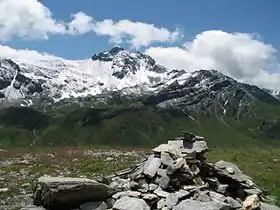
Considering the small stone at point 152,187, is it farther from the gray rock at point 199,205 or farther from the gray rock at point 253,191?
the gray rock at point 253,191

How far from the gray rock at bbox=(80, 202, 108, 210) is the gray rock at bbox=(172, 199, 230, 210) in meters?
3.77

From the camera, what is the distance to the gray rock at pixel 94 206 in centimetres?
2317

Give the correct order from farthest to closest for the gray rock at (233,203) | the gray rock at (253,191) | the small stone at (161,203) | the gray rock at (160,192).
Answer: the gray rock at (253,191) → the gray rock at (233,203) → the gray rock at (160,192) → the small stone at (161,203)

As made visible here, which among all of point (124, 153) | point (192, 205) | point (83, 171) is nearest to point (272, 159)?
point (124, 153)

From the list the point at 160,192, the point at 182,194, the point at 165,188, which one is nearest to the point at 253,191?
the point at 165,188

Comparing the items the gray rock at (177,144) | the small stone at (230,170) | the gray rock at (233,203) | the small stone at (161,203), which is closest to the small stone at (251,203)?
the gray rock at (233,203)

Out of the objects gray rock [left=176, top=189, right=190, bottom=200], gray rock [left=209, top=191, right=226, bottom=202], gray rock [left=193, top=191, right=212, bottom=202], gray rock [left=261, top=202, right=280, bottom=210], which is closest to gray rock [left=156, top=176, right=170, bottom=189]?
gray rock [left=176, top=189, right=190, bottom=200]

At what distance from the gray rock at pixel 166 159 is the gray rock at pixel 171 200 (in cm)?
312

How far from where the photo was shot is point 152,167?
2577cm

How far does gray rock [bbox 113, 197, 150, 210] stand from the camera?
22.1 m

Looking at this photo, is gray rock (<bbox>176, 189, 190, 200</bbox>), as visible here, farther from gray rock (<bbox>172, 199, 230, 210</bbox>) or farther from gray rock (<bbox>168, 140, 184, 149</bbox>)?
gray rock (<bbox>168, 140, 184, 149</bbox>)

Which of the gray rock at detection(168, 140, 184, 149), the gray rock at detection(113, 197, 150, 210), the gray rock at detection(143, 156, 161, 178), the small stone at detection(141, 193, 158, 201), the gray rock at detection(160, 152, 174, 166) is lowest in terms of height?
the gray rock at detection(113, 197, 150, 210)

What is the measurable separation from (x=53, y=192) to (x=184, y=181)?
6.97 metres

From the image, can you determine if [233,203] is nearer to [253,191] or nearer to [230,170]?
[253,191]
